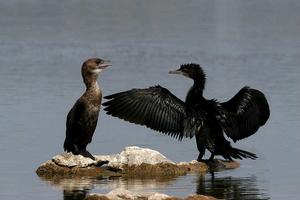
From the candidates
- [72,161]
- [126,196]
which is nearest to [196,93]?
[72,161]

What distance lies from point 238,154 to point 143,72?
31.3 feet

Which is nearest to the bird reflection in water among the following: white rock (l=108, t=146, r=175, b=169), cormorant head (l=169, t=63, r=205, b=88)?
white rock (l=108, t=146, r=175, b=169)

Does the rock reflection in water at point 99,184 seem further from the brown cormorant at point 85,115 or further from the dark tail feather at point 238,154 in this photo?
the dark tail feather at point 238,154

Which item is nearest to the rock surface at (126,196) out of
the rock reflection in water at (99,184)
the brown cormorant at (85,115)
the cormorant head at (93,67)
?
the rock reflection in water at (99,184)

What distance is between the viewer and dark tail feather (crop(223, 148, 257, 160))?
45.7 ft

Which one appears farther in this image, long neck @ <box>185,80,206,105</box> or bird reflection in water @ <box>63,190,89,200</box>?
long neck @ <box>185,80,206,105</box>

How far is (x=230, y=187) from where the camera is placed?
1289 centimetres

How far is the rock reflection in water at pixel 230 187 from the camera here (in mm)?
12320

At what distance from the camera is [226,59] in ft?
84.8

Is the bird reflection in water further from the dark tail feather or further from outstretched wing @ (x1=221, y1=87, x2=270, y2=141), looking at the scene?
outstretched wing @ (x1=221, y1=87, x2=270, y2=141)

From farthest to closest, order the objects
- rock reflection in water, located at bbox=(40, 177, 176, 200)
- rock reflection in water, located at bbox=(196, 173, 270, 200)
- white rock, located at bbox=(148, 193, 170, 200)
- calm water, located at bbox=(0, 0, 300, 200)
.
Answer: calm water, located at bbox=(0, 0, 300, 200) → rock reflection in water, located at bbox=(40, 177, 176, 200) → rock reflection in water, located at bbox=(196, 173, 270, 200) → white rock, located at bbox=(148, 193, 170, 200)

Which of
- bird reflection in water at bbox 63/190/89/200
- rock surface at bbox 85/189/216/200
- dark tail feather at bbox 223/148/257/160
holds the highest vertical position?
dark tail feather at bbox 223/148/257/160

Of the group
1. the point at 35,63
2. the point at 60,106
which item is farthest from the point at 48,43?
the point at 60,106

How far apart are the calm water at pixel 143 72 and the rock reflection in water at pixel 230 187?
1cm
